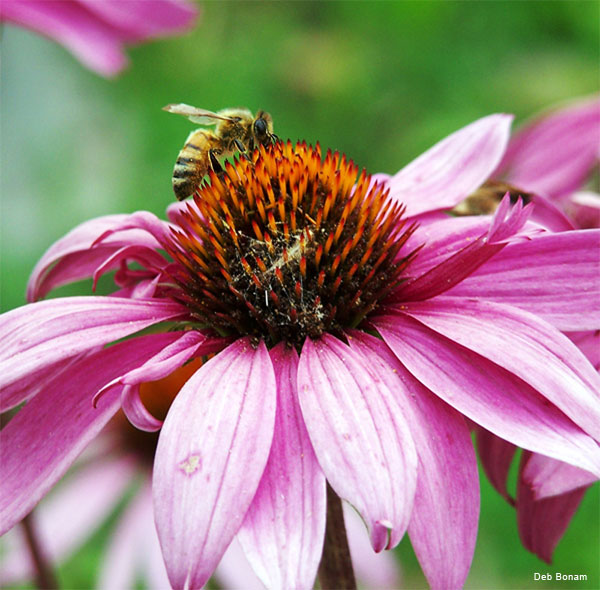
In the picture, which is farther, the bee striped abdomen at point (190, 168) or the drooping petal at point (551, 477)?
the bee striped abdomen at point (190, 168)

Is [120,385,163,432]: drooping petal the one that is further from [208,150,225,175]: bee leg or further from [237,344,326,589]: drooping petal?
[208,150,225,175]: bee leg

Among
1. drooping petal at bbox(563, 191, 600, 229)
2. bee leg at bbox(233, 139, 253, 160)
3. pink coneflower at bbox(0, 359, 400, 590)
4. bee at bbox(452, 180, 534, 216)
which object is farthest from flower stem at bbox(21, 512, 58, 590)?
drooping petal at bbox(563, 191, 600, 229)

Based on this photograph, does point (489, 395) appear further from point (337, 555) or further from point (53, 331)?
point (53, 331)

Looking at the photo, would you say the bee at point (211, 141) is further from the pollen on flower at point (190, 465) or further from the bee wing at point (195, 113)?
the pollen on flower at point (190, 465)

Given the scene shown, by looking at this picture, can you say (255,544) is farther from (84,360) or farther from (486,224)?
(486,224)

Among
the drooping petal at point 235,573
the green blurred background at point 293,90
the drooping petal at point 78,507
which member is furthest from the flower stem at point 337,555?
the green blurred background at point 293,90
